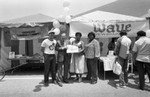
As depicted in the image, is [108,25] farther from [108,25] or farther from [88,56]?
[88,56]

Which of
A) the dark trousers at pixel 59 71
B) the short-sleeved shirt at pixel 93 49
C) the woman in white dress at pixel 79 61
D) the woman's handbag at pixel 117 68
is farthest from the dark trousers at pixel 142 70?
the dark trousers at pixel 59 71

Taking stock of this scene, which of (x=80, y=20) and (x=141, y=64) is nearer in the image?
(x=141, y=64)

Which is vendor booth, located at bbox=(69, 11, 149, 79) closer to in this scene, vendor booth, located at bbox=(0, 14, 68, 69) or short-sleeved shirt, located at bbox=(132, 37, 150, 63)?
short-sleeved shirt, located at bbox=(132, 37, 150, 63)

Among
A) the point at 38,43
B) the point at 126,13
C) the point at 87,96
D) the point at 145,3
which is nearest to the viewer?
the point at 87,96

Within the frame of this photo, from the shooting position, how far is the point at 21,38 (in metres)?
7.39

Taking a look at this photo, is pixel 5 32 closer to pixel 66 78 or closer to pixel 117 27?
pixel 66 78

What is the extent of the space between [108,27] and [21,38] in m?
4.42

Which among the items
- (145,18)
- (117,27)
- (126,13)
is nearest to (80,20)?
(117,27)

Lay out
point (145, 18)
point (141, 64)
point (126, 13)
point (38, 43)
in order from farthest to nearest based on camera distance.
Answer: point (38, 43)
point (126, 13)
point (145, 18)
point (141, 64)

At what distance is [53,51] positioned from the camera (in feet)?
17.1

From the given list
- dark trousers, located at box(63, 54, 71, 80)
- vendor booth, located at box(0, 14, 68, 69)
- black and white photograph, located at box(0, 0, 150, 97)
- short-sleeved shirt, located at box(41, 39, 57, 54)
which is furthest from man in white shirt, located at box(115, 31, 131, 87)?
vendor booth, located at box(0, 14, 68, 69)

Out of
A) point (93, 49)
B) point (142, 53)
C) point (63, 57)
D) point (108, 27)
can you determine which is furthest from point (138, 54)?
point (63, 57)

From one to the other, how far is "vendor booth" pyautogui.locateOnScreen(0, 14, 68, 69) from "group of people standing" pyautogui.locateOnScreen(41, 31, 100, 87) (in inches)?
73.7

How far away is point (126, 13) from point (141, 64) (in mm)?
2892
